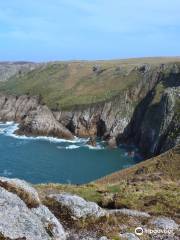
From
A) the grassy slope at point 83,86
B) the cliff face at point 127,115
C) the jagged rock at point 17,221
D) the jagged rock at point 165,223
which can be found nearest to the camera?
the jagged rock at point 17,221

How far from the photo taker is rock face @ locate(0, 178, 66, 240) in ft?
56.4

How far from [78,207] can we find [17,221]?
428 cm

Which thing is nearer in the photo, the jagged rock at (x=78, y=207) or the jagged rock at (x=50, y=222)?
the jagged rock at (x=50, y=222)

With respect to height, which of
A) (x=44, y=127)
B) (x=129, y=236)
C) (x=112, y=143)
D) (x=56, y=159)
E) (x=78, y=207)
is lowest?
(x=56, y=159)

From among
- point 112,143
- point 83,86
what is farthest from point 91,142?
point 83,86

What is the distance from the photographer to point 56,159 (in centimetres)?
11050

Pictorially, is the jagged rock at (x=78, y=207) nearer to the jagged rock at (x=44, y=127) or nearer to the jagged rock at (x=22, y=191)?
the jagged rock at (x=22, y=191)

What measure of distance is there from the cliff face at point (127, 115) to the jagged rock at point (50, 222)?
308 feet

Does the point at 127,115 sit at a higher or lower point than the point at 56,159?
higher

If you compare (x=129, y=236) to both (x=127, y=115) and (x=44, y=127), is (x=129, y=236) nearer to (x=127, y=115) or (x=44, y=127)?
(x=44, y=127)

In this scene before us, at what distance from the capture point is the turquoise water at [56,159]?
93.6 m

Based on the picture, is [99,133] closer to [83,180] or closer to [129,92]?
[129,92]

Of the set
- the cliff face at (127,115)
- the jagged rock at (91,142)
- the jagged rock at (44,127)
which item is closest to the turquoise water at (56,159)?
the jagged rock at (91,142)

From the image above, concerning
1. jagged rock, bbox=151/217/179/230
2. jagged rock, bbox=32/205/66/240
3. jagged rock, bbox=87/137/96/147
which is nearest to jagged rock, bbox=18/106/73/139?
jagged rock, bbox=87/137/96/147
